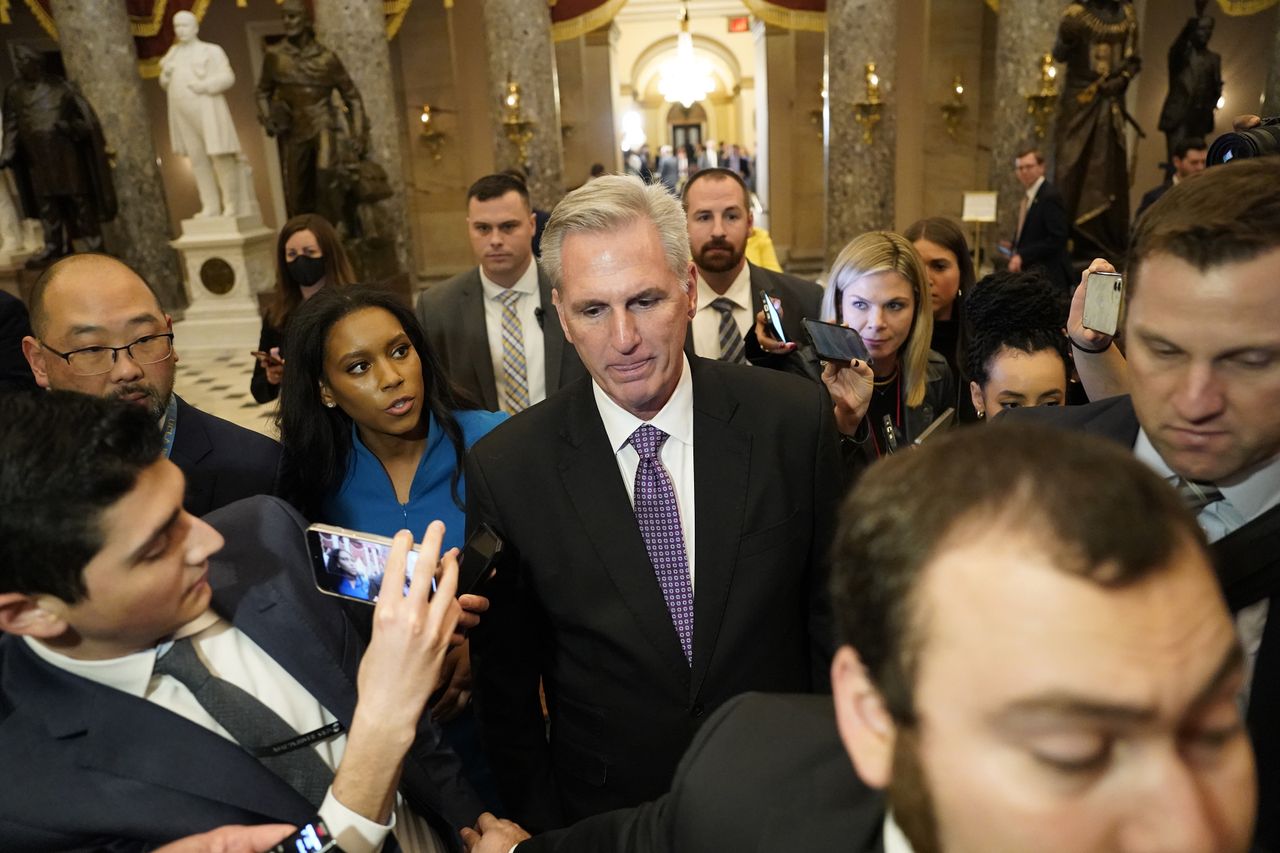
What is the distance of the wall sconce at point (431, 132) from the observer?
13.1 meters

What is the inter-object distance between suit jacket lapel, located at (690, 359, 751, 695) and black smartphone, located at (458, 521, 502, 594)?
426 millimetres

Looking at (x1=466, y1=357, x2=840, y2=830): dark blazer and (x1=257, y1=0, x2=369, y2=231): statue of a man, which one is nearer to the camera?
(x1=466, y1=357, x2=840, y2=830): dark blazer

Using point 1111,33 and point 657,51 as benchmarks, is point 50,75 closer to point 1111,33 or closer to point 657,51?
point 1111,33

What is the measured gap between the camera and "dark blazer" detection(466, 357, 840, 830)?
5.68ft

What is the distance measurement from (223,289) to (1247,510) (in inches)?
435

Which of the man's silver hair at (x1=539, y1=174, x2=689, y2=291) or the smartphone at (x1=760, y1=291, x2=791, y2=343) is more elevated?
the man's silver hair at (x1=539, y1=174, x2=689, y2=291)

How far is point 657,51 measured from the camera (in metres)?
28.2

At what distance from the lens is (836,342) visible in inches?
95.0

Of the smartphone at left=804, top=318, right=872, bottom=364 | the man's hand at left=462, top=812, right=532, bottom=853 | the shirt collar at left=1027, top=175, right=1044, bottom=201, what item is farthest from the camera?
the shirt collar at left=1027, top=175, right=1044, bottom=201

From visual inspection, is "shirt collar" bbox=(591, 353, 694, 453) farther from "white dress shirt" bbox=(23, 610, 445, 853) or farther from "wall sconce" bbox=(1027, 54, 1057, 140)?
"wall sconce" bbox=(1027, 54, 1057, 140)

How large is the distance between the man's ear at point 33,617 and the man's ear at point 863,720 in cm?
110

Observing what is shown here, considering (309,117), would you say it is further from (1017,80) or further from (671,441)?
(671,441)

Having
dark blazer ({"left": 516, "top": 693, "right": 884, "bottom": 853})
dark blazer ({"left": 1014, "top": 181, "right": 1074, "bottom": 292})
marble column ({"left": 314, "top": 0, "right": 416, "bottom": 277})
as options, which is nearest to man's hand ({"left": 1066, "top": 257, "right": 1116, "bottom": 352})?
dark blazer ({"left": 516, "top": 693, "right": 884, "bottom": 853})

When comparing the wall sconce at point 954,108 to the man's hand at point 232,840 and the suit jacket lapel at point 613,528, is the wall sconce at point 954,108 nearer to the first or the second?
the suit jacket lapel at point 613,528
